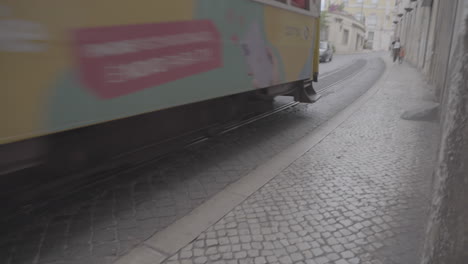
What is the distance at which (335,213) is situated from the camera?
3260mm

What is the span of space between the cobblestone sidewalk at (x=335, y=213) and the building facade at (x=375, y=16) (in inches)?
2668

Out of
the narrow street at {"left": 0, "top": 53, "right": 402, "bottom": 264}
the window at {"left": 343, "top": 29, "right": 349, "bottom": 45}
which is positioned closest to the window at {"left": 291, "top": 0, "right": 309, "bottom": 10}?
the narrow street at {"left": 0, "top": 53, "right": 402, "bottom": 264}

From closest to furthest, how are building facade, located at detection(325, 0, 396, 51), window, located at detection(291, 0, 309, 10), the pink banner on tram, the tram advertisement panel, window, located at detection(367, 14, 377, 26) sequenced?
the tram advertisement panel → the pink banner on tram → window, located at detection(291, 0, 309, 10) → building facade, located at detection(325, 0, 396, 51) → window, located at detection(367, 14, 377, 26)

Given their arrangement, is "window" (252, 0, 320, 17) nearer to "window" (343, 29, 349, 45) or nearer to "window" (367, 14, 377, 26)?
"window" (343, 29, 349, 45)

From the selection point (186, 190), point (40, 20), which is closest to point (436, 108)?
point (186, 190)

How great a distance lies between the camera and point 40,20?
7.18ft

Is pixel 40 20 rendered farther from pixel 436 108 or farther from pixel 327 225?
pixel 436 108

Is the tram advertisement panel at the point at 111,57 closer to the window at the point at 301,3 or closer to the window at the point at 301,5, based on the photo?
the window at the point at 301,5

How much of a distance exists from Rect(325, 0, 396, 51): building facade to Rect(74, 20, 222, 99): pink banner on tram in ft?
226

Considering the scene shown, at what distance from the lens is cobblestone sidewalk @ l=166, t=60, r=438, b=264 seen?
8.66 feet

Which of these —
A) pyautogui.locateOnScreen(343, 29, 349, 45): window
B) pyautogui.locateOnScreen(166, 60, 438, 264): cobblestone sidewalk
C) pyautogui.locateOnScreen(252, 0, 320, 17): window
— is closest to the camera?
pyautogui.locateOnScreen(166, 60, 438, 264): cobblestone sidewalk

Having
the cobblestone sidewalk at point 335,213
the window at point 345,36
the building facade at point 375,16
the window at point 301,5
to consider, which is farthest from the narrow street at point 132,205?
the building facade at point 375,16

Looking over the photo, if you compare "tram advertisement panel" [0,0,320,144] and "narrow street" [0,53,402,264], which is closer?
"tram advertisement panel" [0,0,320,144]

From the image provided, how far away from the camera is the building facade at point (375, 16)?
66625 millimetres
